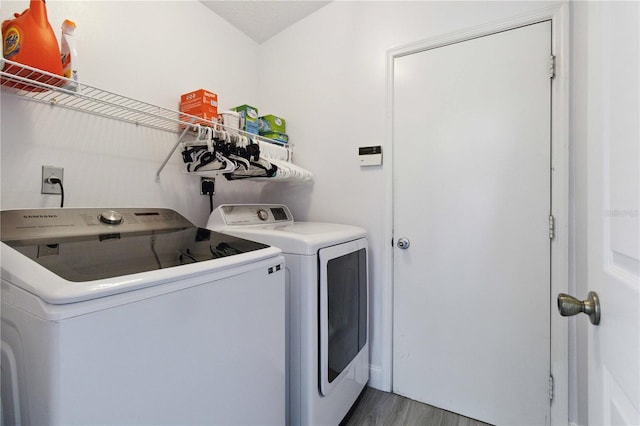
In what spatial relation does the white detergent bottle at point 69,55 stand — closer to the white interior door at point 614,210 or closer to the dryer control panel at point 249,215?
the dryer control panel at point 249,215

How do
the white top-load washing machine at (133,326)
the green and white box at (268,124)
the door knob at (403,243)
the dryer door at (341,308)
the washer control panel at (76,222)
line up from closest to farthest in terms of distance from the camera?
the white top-load washing machine at (133,326), the washer control panel at (76,222), the dryer door at (341,308), the door knob at (403,243), the green and white box at (268,124)

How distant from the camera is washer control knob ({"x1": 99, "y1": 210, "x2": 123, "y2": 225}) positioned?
1242 mm

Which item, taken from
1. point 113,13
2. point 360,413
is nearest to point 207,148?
point 113,13

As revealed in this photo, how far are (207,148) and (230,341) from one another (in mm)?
1084

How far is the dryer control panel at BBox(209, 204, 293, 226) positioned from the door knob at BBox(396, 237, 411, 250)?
0.78 m

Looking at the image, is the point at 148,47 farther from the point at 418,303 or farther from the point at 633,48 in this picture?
the point at 418,303

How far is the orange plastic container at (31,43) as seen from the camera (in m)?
1.02

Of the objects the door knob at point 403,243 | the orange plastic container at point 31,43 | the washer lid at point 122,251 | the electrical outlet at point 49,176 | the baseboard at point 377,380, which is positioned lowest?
the baseboard at point 377,380

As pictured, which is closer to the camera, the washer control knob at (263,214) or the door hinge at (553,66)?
the door hinge at (553,66)

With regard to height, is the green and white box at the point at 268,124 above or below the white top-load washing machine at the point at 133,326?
above

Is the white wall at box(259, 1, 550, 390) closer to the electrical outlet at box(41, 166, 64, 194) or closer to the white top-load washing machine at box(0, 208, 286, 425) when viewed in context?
the white top-load washing machine at box(0, 208, 286, 425)

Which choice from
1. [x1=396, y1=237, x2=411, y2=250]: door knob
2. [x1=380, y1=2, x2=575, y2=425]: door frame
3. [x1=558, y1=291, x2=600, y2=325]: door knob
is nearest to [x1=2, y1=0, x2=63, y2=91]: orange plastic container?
[x1=558, y1=291, x2=600, y2=325]: door knob

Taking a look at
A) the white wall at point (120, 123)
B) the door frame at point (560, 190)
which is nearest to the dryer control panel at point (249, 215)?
the white wall at point (120, 123)

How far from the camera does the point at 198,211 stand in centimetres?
196
